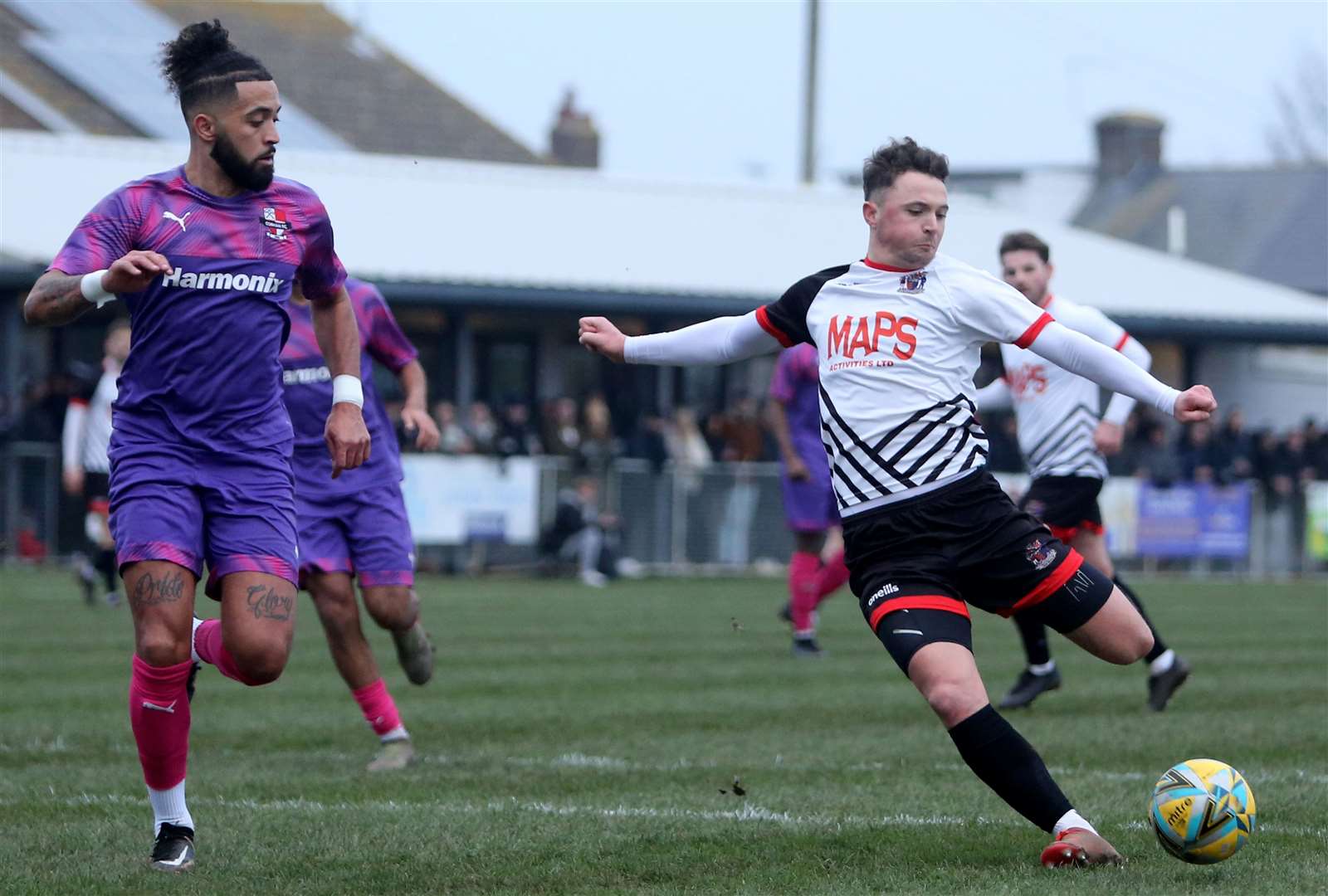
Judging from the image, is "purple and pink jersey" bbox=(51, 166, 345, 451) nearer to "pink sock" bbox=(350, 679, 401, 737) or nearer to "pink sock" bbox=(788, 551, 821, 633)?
"pink sock" bbox=(350, 679, 401, 737)

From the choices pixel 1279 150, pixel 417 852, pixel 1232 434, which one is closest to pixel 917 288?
pixel 417 852

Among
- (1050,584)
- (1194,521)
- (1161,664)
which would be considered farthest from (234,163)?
(1194,521)

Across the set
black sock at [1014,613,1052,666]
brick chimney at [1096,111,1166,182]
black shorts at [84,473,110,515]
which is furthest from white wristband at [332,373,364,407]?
brick chimney at [1096,111,1166,182]

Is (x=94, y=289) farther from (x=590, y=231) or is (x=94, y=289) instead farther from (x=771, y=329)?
(x=590, y=231)

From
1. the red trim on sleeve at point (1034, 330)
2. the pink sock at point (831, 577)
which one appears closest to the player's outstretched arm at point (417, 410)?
the red trim on sleeve at point (1034, 330)

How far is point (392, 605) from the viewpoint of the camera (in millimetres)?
8141

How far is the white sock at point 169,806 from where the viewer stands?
5914 mm

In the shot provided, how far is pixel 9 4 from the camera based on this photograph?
129 feet

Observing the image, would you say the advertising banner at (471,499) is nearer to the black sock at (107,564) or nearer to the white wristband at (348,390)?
the black sock at (107,564)

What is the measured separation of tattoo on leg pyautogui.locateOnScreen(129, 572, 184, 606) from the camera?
18.7 feet

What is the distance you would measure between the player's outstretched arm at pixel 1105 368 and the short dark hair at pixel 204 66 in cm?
240

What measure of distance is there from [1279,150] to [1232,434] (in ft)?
150

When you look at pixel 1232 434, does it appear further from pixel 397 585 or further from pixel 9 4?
pixel 9 4

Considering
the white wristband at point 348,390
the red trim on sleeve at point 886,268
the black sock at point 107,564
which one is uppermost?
the red trim on sleeve at point 886,268
